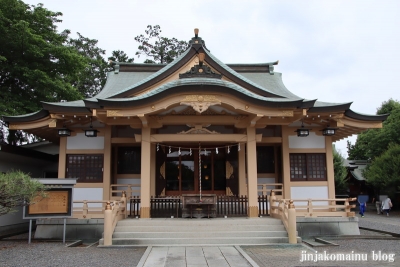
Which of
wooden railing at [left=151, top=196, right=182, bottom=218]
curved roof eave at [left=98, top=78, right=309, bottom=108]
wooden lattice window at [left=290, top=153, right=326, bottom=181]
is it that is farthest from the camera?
wooden lattice window at [left=290, top=153, right=326, bottom=181]

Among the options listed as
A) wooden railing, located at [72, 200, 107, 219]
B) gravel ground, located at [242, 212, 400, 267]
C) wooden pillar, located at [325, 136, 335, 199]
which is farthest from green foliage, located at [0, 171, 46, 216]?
wooden pillar, located at [325, 136, 335, 199]

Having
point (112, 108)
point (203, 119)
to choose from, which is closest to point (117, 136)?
point (112, 108)

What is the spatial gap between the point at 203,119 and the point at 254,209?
380 cm

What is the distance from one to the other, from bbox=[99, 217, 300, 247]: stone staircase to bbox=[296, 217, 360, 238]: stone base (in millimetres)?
1357

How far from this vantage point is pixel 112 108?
11758mm

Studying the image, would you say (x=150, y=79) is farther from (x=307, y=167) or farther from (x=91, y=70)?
(x=91, y=70)

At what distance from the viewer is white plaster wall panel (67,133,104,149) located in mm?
13977

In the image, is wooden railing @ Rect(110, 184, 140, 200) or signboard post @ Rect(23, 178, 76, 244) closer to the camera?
signboard post @ Rect(23, 178, 76, 244)

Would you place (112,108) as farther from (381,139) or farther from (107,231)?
(381,139)

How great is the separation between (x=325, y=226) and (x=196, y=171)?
5.78 m

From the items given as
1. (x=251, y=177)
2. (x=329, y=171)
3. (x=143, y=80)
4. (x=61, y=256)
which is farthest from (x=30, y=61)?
(x=329, y=171)

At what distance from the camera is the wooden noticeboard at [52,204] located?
1062 centimetres

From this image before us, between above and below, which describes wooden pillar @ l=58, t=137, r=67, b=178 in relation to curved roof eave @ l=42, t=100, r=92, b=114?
below

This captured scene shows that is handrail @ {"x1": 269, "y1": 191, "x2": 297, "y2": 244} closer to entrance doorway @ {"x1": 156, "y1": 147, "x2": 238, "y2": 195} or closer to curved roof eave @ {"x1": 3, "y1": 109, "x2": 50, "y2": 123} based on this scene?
entrance doorway @ {"x1": 156, "y1": 147, "x2": 238, "y2": 195}
